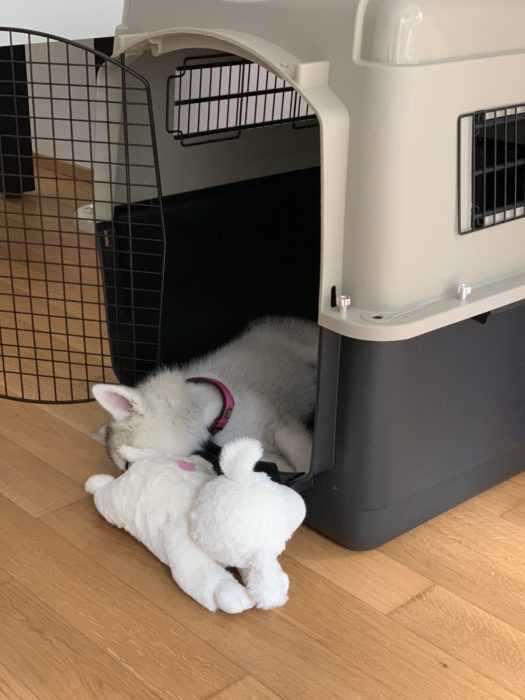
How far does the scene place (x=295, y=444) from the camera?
1.52 m

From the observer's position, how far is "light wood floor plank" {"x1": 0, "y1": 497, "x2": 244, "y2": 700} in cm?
115

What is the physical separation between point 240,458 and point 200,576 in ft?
0.55

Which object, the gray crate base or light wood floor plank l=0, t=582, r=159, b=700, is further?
the gray crate base

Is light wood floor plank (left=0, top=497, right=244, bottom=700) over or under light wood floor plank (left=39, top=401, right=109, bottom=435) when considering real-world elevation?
under

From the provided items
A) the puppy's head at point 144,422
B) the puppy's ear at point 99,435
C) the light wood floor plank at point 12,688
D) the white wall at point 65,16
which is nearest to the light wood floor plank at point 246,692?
the light wood floor plank at point 12,688

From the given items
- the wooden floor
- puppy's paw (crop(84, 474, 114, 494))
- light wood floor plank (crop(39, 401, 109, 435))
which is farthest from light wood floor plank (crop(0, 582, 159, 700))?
light wood floor plank (crop(39, 401, 109, 435))

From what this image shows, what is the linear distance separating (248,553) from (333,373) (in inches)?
10.6

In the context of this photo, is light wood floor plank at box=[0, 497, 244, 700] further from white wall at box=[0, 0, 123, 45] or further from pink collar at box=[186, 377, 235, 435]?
white wall at box=[0, 0, 123, 45]

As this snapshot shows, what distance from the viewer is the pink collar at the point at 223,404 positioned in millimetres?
1557

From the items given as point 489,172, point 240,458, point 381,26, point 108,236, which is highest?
point 381,26

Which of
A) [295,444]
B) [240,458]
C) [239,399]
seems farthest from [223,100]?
[240,458]

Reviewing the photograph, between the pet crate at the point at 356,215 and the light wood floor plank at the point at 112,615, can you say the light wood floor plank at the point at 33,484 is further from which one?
the pet crate at the point at 356,215

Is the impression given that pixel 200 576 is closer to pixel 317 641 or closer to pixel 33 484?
pixel 317 641

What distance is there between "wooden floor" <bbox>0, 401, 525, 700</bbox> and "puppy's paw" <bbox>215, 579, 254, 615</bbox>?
0.05ft
